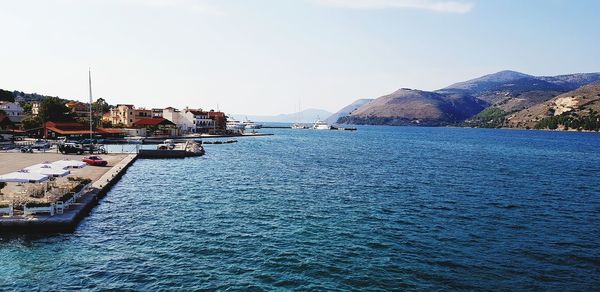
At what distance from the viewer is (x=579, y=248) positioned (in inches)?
1143

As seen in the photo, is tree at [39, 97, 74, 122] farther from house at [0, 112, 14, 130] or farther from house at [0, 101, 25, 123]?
house at [0, 101, 25, 123]

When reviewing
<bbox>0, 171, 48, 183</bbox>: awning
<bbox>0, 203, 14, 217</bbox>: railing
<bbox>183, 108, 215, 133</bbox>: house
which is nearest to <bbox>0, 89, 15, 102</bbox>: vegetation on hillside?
<bbox>183, 108, 215, 133</bbox>: house

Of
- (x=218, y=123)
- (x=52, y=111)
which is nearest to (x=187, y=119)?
(x=218, y=123)

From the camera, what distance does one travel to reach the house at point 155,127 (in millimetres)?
137250

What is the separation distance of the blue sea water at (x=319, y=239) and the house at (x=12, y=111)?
11864 centimetres

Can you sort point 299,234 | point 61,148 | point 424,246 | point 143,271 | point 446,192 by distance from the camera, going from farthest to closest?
point 61,148
point 446,192
point 299,234
point 424,246
point 143,271

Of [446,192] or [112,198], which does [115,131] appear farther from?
[446,192]

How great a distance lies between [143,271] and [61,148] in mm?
68809

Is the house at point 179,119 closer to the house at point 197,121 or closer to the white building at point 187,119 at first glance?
the white building at point 187,119

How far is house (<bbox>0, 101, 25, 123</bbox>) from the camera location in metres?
139

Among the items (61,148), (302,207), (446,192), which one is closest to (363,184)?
(446,192)

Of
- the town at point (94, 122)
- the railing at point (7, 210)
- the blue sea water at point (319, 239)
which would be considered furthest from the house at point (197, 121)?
the railing at point (7, 210)

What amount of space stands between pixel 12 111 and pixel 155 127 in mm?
52532

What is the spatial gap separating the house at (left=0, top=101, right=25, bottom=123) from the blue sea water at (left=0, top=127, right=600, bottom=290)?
119 meters
